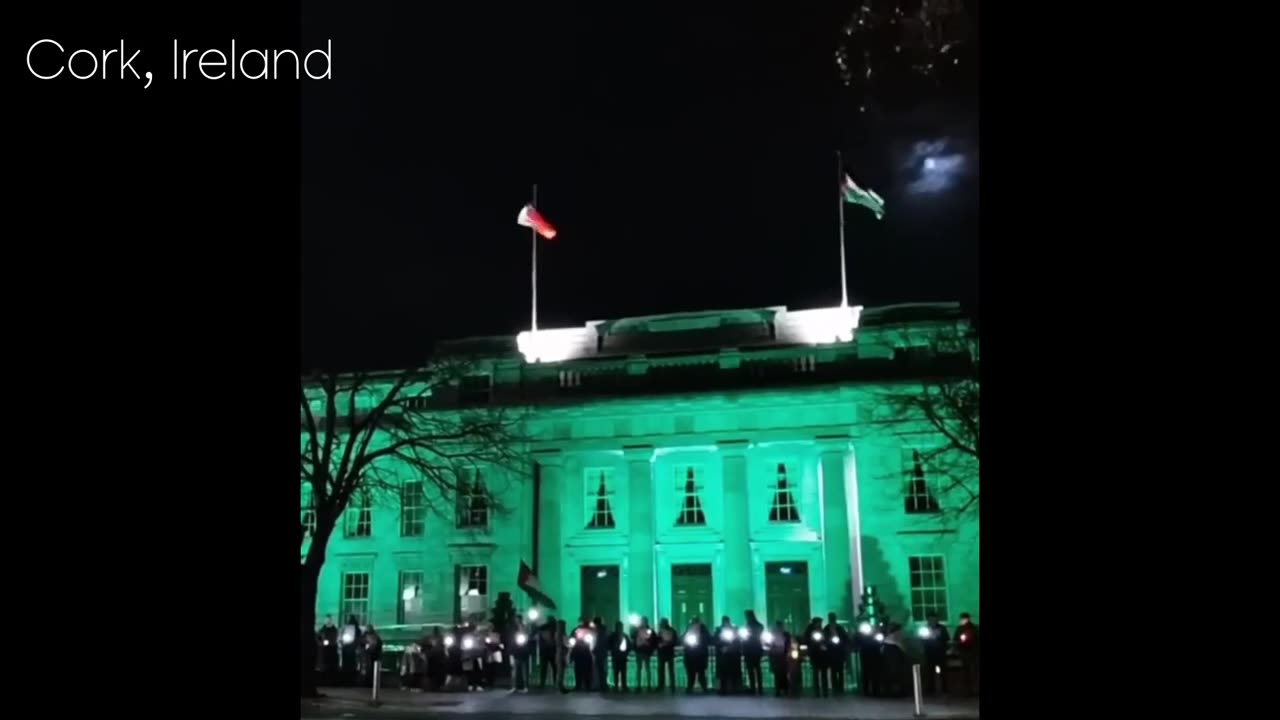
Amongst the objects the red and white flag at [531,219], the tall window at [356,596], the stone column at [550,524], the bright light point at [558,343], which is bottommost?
the tall window at [356,596]

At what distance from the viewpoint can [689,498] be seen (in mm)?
40031

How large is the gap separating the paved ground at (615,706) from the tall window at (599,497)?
16.1m

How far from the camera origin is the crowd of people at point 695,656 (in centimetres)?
2341

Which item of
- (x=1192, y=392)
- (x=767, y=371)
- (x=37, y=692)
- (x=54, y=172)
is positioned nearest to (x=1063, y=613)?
(x=1192, y=392)

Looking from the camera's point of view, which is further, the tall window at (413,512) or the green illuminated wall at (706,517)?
the tall window at (413,512)

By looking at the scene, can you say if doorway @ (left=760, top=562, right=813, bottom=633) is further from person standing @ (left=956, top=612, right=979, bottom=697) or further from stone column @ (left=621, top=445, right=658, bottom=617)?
person standing @ (left=956, top=612, right=979, bottom=697)

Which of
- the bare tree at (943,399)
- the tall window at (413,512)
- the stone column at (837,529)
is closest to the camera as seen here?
the bare tree at (943,399)

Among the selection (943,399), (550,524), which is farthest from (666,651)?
(550,524)

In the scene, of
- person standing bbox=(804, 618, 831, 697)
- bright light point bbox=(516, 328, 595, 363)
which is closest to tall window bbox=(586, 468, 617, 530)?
bright light point bbox=(516, 328, 595, 363)

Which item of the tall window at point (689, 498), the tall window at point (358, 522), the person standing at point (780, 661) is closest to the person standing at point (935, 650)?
the person standing at point (780, 661)

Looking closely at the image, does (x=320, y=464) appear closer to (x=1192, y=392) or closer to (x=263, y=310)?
(x=263, y=310)

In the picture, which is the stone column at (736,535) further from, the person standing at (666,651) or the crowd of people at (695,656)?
the person standing at (666,651)

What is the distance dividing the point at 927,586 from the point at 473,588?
1565 centimetres

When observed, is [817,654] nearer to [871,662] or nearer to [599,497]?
[871,662]
